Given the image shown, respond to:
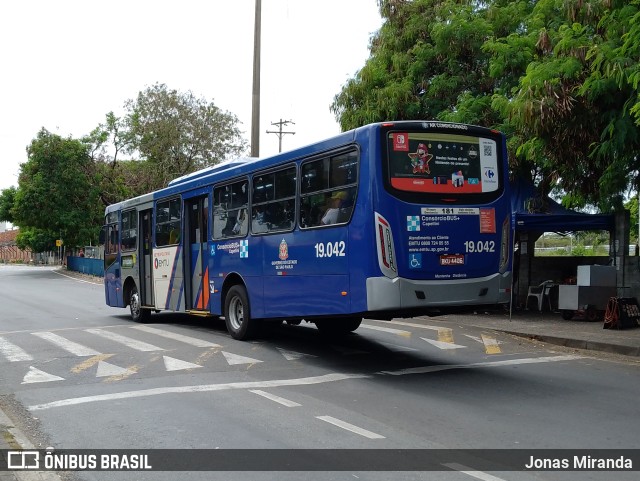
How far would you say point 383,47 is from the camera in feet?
64.5

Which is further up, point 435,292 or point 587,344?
point 435,292

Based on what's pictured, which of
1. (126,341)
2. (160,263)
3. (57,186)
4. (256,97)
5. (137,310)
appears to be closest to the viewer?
(126,341)

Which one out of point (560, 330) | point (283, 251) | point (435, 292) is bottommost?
point (560, 330)

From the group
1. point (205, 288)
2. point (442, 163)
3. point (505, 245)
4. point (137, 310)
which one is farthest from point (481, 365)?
point (137, 310)

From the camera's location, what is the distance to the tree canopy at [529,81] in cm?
1105

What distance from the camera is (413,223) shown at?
9.02m

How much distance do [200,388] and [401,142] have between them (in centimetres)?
421

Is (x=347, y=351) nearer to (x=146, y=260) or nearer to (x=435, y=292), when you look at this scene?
(x=435, y=292)

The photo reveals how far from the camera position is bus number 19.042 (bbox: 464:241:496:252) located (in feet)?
30.9

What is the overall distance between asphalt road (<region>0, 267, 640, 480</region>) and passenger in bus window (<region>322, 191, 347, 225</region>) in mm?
2186

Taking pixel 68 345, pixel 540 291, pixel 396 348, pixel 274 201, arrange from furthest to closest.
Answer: pixel 540 291
pixel 68 345
pixel 396 348
pixel 274 201

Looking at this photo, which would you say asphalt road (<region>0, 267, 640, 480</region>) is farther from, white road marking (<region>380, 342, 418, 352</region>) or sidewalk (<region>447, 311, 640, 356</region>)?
sidewalk (<region>447, 311, 640, 356</region>)

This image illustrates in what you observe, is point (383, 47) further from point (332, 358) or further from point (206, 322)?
point (332, 358)

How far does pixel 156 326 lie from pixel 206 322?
128cm
